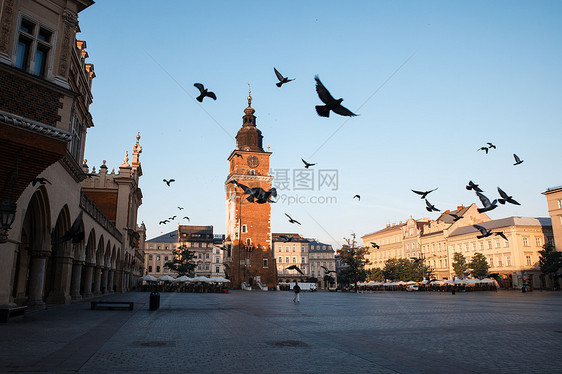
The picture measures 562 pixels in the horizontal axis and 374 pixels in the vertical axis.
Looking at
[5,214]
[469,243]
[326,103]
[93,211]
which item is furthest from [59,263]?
[469,243]

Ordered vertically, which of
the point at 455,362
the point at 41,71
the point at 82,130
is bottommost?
the point at 455,362

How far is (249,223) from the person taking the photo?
3460 inches

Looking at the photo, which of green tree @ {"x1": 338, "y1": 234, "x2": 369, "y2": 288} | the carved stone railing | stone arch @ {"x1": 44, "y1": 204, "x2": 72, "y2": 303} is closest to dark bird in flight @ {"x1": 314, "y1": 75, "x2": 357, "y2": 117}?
stone arch @ {"x1": 44, "y1": 204, "x2": 72, "y2": 303}

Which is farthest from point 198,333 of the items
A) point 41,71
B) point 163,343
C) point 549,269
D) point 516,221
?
point 516,221

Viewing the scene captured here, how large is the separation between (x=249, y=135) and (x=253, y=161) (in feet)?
21.7

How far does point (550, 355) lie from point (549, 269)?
2551 inches

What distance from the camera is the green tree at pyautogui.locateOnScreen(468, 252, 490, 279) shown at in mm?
74025

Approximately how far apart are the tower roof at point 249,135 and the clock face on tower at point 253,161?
209 cm

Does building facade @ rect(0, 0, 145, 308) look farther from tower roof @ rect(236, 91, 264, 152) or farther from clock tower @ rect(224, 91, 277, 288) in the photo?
tower roof @ rect(236, 91, 264, 152)

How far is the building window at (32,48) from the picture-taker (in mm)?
14391

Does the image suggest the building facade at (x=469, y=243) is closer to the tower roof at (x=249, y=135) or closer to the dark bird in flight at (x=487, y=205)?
the dark bird in flight at (x=487, y=205)

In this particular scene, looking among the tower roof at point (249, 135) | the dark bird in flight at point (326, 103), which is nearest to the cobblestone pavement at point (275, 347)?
the dark bird in flight at point (326, 103)

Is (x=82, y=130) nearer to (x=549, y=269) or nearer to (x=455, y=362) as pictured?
(x=455, y=362)

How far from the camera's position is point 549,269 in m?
63.3
